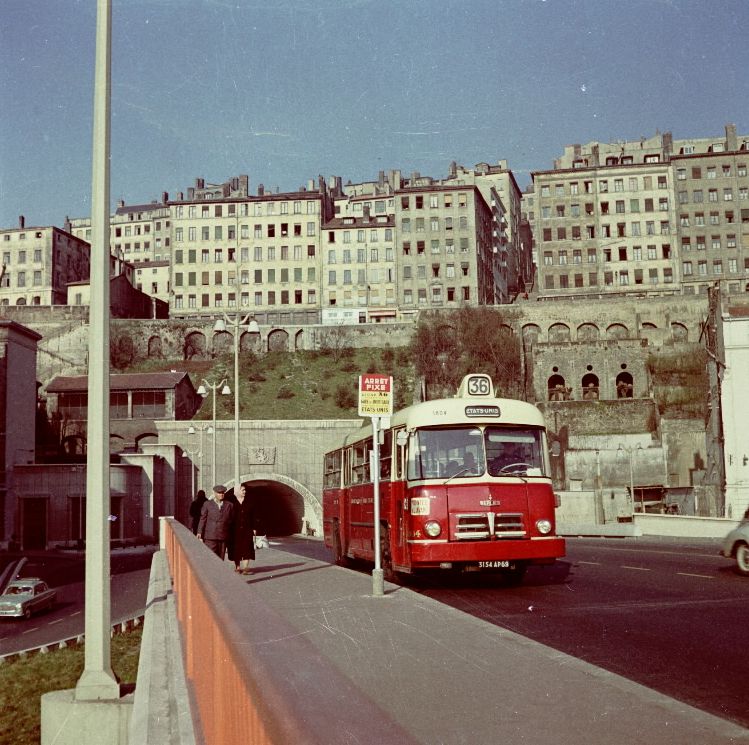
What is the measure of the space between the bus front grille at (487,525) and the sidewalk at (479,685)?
253 centimetres

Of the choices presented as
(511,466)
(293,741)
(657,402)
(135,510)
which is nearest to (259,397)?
(135,510)

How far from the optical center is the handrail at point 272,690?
2258 millimetres

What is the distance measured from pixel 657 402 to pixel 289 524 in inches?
1235

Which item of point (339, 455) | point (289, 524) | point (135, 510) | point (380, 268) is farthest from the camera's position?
point (380, 268)

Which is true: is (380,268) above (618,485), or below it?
above

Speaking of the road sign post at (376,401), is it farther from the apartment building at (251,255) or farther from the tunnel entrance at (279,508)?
the apartment building at (251,255)

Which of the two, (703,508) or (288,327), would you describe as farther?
(288,327)

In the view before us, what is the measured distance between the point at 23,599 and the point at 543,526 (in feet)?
92.0

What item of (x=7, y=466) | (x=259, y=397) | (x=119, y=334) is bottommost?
(x=7, y=466)

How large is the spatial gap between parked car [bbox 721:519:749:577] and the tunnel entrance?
182 ft

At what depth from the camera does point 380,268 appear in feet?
412

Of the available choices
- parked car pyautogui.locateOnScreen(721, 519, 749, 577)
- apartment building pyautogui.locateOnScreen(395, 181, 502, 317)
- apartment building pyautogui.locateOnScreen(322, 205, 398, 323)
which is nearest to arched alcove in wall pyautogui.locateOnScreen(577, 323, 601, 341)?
apartment building pyautogui.locateOnScreen(395, 181, 502, 317)

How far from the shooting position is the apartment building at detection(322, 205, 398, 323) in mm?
124750

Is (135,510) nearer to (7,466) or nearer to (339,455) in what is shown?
(7,466)
